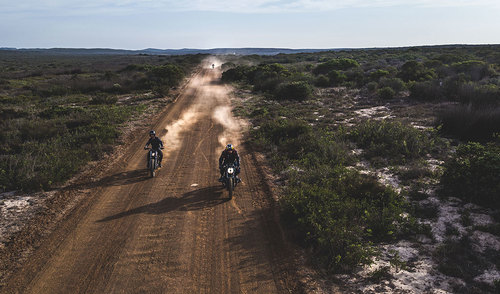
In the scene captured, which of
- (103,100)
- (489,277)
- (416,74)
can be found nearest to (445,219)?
(489,277)

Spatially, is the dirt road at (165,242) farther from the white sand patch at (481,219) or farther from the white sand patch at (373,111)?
the white sand patch at (373,111)

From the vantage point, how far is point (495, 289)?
5.08 metres

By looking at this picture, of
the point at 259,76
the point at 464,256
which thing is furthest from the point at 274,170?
the point at 259,76

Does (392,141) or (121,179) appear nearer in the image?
(121,179)

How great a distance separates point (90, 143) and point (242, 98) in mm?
16221

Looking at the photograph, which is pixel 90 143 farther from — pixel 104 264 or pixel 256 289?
pixel 256 289

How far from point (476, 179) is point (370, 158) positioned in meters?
3.96

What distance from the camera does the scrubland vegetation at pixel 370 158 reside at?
6863 mm

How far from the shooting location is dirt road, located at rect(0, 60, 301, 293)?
17.9 ft

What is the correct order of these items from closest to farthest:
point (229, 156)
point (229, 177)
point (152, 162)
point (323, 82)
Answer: point (229, 177), point (229, 156), point (152, 162), point (323, 82)

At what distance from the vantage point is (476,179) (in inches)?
316

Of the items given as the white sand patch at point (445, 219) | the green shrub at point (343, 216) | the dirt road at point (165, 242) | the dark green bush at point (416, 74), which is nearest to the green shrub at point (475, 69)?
the dark green bush at point (416, 74)

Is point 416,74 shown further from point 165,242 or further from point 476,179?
point 165,242

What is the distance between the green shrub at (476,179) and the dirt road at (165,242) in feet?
18.9
